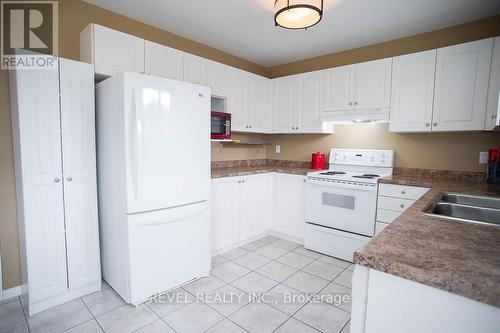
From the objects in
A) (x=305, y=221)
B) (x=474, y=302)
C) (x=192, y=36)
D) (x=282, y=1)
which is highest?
(x=192, y=36)

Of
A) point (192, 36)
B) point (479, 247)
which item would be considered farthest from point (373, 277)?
point (192, 36)

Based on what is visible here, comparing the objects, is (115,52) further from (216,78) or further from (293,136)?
(293,136)

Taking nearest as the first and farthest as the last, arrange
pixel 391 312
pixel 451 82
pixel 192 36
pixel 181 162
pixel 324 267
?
1. pixel 391 312
2. pixel 181 162
3. pixel 451 82
4. pixel 324 267
5. pixel 192 36

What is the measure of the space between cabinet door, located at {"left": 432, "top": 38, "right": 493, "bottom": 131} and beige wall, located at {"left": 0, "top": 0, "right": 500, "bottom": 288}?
32 cm

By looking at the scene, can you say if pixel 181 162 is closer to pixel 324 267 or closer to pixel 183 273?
pixel 183 273

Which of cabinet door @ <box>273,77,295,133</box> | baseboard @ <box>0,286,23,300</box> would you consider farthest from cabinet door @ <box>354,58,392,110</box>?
baseboard @ <box>0,286,23,300</box>

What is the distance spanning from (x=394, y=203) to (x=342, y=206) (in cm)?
51

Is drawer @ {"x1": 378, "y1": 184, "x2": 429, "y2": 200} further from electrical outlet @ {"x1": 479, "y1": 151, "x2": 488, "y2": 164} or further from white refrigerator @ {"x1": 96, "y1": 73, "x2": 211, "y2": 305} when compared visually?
white refrigerator @ {"x1": 96, "y1": 73, "x2": 211, "y2": 305}

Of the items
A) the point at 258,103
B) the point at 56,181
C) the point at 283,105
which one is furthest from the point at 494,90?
the point at 56,181

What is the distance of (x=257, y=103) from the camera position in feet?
11.9

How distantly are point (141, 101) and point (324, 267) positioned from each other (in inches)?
91.6

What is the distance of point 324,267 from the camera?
2666mm

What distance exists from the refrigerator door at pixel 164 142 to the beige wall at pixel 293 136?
40.4 inches

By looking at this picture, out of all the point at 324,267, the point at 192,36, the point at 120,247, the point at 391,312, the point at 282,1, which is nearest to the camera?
the point at 391,312
